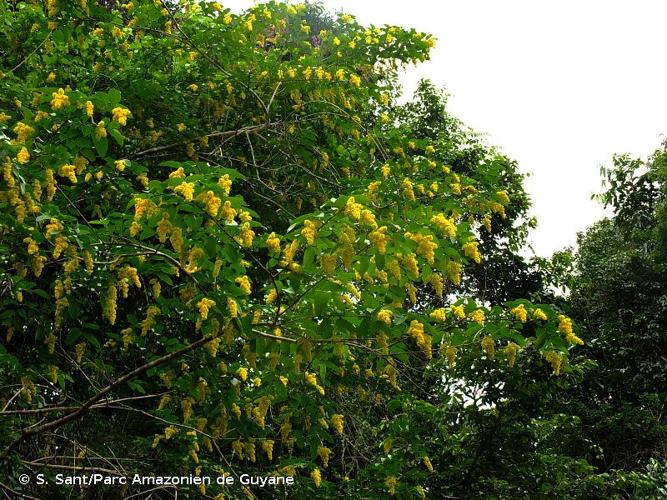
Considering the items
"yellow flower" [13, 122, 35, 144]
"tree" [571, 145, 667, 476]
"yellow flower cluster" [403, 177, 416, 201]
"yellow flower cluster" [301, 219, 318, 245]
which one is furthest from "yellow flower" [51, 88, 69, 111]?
"tree" [571, 145, 667, 476]

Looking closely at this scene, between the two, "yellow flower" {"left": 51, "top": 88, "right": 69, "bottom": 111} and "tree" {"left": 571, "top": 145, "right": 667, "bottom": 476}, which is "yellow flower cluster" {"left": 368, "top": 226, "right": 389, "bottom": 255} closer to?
"yellow flower" {"left": 51, "top": 88, "right": 69, "bottom": 111}

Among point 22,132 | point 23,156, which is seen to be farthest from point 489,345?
point 22,132

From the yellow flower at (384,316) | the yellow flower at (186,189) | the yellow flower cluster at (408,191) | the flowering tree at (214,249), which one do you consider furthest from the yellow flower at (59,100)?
the yellow flower cluster at (408,191)

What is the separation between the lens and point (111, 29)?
3.94 meters

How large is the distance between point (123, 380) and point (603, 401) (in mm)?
7323

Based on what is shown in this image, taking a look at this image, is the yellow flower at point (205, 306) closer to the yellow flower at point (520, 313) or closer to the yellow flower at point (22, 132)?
the yellow flower at point (22, 132)

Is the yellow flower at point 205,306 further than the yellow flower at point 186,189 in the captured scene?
Yes

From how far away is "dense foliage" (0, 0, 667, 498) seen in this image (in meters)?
2.43

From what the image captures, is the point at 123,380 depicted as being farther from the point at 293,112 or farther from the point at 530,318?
the point at 293,112

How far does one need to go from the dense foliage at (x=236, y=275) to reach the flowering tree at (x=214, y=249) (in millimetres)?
16

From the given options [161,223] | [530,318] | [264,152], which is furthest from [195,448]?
[264,152]

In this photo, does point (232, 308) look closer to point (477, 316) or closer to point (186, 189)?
point (186, 189)

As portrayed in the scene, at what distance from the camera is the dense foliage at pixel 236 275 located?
2.43 m

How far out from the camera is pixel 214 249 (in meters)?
2.33
